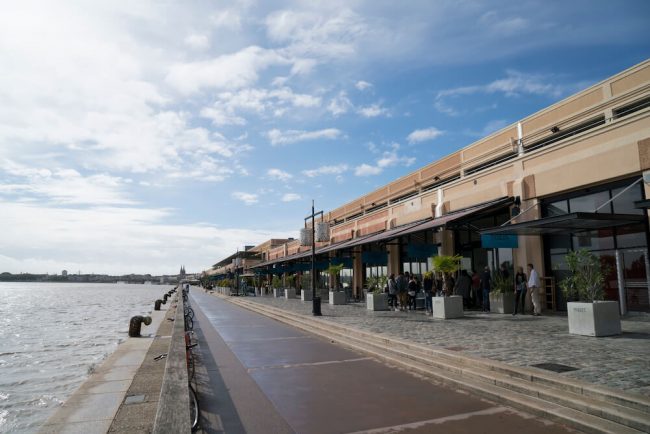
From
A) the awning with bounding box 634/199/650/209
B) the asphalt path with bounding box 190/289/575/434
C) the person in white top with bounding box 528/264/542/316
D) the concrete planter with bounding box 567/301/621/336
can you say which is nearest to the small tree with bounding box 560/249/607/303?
the concrete planter with bounding box 567/301/621/336

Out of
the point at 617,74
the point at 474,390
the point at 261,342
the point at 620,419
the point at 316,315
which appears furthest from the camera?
the point at 316,315

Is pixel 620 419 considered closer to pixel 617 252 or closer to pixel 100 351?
pixel 617 252

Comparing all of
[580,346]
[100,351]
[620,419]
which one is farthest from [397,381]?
[100,351]

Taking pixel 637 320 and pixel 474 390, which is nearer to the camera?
pixel 474 390

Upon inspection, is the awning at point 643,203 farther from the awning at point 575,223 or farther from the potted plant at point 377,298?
the potted plant at point 377,298

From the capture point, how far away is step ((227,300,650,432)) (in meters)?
5.14

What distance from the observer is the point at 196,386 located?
7605mm

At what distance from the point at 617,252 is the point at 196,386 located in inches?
523

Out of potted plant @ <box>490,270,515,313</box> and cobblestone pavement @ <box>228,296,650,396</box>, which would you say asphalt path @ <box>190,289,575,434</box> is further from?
potted plant @ <box>490,270,515,313</box>

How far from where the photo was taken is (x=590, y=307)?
412 inches

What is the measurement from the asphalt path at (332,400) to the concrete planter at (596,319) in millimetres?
5220

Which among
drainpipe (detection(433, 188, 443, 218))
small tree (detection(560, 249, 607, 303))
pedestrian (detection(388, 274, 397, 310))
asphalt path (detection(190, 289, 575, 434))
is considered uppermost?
drainpipe (detection(433, 188, 443, 218))

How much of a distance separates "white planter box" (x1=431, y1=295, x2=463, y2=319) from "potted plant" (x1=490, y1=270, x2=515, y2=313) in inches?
71.2

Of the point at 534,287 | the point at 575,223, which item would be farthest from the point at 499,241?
the point at 575,223
